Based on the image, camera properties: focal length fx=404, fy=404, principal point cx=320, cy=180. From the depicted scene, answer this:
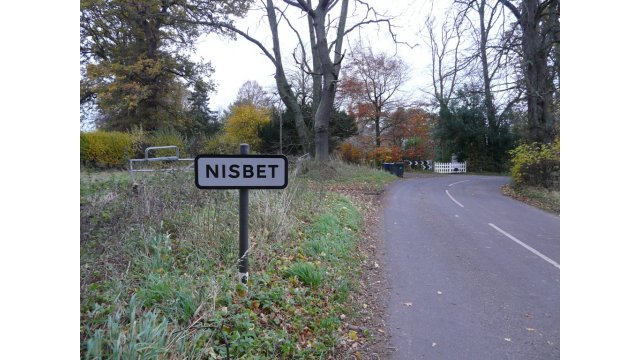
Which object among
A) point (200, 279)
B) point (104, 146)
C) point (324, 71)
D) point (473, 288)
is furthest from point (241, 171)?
point (104, 146)

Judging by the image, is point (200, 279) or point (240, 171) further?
point (200, 279)

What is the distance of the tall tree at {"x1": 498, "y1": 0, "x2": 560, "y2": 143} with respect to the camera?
17.8 m

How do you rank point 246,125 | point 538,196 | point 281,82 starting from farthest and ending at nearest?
1. point 246,125
2. point 281,82
3. point 538,196

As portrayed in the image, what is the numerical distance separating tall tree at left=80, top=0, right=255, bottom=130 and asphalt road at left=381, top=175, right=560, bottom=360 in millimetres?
21061

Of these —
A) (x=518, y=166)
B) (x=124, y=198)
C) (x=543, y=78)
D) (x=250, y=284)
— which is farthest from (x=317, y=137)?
(x=250, y=284)

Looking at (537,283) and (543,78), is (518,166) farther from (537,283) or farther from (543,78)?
(537,283)

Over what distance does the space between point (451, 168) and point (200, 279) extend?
37991 mm

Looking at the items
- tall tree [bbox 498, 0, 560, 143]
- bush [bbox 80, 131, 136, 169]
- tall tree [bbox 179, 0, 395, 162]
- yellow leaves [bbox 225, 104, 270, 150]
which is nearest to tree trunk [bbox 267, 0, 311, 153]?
tall tree [bbox 179, 0, 395, 162]

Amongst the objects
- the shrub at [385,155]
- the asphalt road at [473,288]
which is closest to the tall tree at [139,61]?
the shrub at [385,155]

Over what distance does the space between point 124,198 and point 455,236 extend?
6.19 metres

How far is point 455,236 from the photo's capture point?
8.30m

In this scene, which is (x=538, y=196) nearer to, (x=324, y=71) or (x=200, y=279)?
(x=324, y=71)

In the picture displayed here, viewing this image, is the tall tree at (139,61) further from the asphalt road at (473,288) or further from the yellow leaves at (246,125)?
the asphalt road at (473,288)

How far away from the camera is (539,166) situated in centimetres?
1717
